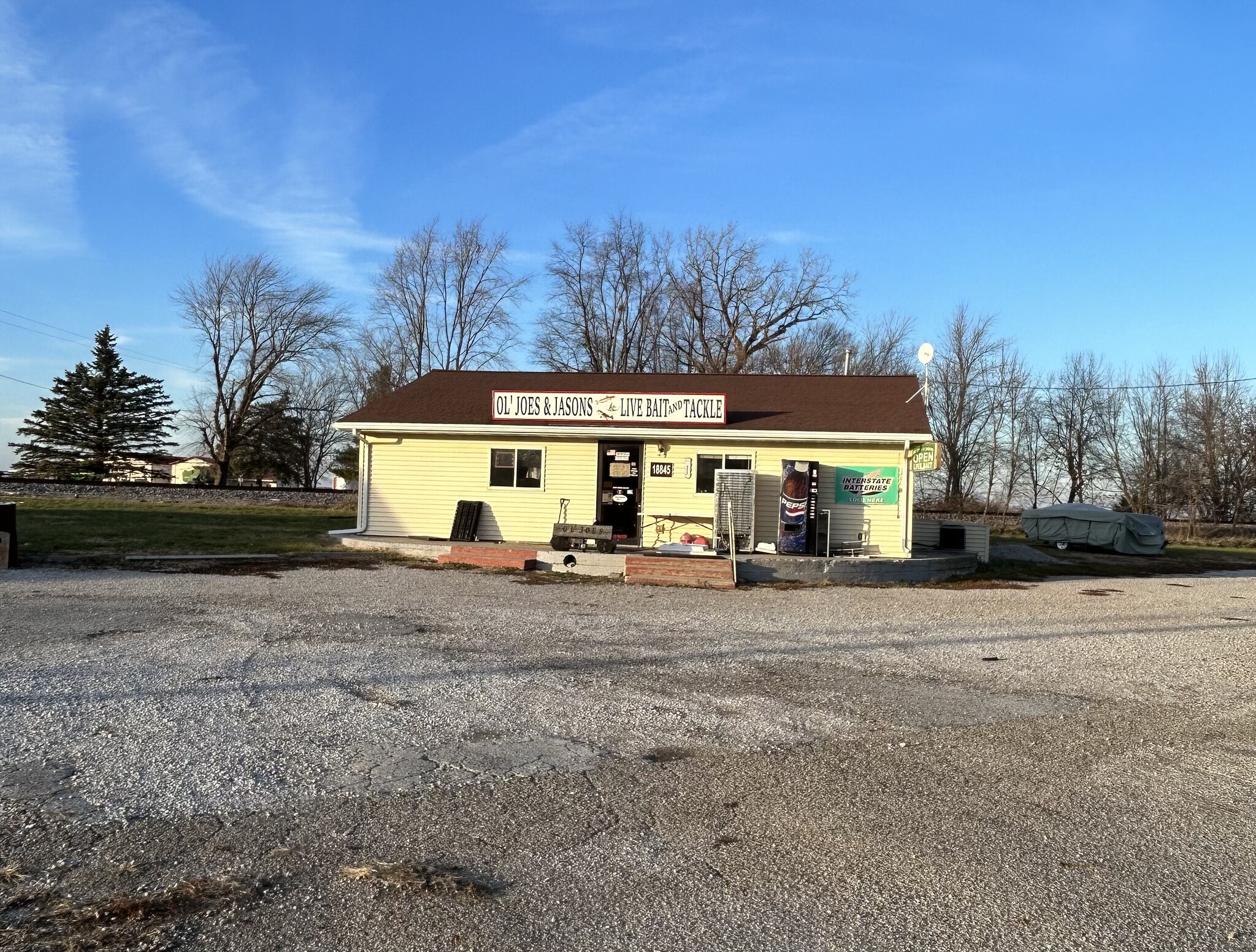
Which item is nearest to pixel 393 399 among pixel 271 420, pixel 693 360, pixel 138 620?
pixel 138 620

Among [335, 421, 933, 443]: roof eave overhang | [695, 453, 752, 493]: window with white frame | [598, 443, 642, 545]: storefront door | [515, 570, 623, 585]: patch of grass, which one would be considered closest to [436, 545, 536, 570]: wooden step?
[515, 570, 623, 585]: patch of grass

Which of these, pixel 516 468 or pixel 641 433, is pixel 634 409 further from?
pixel 516 468

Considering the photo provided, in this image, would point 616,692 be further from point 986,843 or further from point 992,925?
point 992,925

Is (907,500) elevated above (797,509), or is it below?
above

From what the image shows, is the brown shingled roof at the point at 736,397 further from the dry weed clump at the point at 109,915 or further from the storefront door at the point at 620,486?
the dry weed clump at the point at 109,915

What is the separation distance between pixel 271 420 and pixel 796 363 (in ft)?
92.4

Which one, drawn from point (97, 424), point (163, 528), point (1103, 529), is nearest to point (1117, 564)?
point (1103, 529)

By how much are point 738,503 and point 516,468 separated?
4430mm

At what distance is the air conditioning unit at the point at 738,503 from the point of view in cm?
1630

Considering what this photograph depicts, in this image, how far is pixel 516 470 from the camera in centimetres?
1764

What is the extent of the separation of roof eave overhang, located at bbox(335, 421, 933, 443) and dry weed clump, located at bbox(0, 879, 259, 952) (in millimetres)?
13823

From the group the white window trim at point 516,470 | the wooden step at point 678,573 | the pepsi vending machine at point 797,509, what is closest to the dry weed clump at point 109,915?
the wooden step at point 678,573

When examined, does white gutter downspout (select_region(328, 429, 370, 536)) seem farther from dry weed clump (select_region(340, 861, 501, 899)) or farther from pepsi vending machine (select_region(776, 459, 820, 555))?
dry weed clump (select_region(340, 861, 501, 899))

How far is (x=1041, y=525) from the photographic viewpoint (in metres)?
31.3
